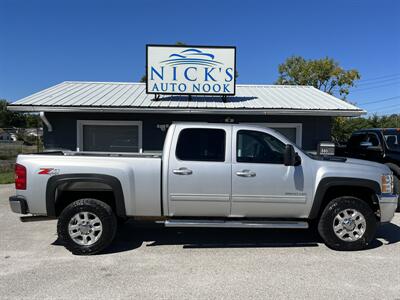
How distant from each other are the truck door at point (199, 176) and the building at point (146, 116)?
395 cm

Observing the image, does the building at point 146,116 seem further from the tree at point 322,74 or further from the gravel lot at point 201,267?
the tree at point 322,74

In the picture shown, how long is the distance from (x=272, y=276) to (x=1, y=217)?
6211 mm

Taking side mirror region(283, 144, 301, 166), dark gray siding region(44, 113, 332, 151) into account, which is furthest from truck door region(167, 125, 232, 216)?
dark gray siding region(44, 113, 332, 151)

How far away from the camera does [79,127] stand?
983 cm

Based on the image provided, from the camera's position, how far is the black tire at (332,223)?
5.22 metres

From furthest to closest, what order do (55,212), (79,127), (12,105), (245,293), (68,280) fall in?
(79,127) < (12,105) < (55,212) < (68,280) < (245,293)

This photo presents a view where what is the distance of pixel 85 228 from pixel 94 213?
0.87 ft

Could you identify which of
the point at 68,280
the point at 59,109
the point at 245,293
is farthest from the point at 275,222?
the point at 59,109

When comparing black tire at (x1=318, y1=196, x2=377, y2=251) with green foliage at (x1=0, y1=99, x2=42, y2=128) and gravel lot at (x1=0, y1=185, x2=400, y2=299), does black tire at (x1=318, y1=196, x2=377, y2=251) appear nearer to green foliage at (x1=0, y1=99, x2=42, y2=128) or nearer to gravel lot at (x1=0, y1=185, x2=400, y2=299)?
gravel lot at (x1=0, y1=185, x2=400, y2=299)

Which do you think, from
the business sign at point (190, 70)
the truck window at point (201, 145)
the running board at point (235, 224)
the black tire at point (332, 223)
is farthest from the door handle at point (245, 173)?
the business sign at point (190, 70)

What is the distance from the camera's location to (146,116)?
32.2ft

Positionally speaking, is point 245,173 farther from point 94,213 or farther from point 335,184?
point 94,213

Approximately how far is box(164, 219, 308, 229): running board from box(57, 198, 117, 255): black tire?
0.87 m

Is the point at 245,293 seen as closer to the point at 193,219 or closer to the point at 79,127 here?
the point at 193,219
